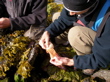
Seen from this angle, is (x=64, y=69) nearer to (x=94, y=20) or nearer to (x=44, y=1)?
(x=94, y=20)

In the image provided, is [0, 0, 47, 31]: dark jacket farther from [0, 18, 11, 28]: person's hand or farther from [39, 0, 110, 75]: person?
[39, 0, 110, 75]: person

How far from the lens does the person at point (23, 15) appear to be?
2.96 meters

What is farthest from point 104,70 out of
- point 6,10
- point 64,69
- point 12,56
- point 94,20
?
point 6,10

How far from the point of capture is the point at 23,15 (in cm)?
314

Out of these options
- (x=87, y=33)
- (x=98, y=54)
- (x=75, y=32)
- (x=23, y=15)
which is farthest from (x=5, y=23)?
(x=98, y=54)

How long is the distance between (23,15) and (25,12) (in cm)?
9

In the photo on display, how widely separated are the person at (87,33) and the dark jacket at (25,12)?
45 centimetres

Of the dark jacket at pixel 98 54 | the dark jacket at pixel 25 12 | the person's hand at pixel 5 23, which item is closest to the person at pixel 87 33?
the dark jacket at pixel 98 54

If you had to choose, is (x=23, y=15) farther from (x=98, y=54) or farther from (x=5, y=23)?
(x=98, y=54)

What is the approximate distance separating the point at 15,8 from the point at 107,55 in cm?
203

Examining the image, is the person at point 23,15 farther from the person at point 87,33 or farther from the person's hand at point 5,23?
the person at point 87,33

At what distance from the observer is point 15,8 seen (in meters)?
3.02

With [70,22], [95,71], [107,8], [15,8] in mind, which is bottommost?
[95,71]

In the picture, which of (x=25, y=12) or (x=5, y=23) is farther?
(x=25, y=12)
